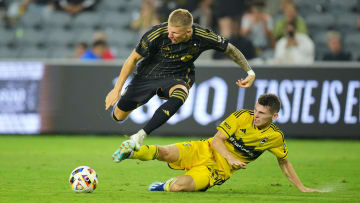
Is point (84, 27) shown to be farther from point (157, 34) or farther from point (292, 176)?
point (292, 176)

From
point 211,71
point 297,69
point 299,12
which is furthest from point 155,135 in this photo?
point 299,12

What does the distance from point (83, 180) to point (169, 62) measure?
6.94 feet

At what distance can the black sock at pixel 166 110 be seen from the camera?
747 centimetres

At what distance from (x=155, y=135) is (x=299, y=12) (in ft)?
17.3

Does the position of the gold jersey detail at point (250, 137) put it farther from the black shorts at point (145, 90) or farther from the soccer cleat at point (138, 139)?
the black shorts at point (145, 90)

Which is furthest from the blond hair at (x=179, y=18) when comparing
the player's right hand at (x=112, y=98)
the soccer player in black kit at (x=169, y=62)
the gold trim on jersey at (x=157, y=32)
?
the player's right hand at (x=112, y=98)

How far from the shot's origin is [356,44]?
16.7 meters

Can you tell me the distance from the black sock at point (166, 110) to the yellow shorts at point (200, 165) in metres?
0.34

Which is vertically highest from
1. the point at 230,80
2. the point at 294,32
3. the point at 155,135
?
the point at 294,32

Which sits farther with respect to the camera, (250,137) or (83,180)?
(250,137)

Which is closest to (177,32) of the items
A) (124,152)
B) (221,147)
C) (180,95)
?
(180,95)

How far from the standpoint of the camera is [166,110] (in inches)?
301

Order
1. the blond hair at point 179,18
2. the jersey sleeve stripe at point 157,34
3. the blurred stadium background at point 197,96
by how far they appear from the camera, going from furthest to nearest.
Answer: the blurred stadium background at point 197,96 < the jersey sleeve stripe at point 157,34 < the blond hair at point 179,18

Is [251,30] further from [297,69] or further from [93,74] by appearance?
[93,74]
